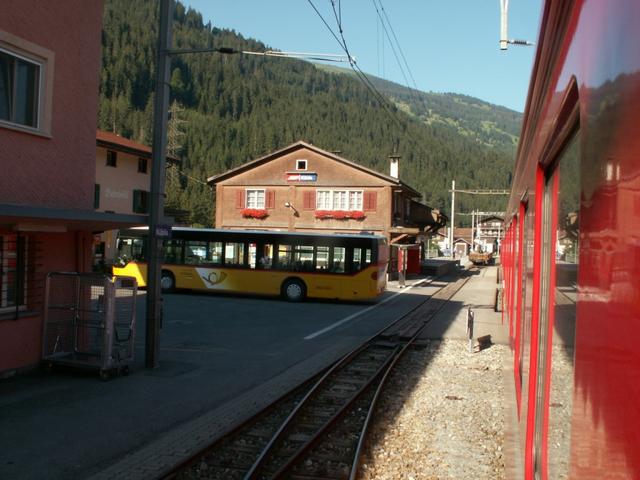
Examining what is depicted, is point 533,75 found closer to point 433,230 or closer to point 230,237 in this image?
point 230,237

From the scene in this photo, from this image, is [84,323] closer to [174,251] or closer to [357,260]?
[357,260]

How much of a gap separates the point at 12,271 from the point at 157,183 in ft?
8.44

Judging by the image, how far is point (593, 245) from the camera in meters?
1.41

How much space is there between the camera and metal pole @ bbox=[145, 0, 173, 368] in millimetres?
10461

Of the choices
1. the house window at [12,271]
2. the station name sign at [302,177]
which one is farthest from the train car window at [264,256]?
the station name sign at [302,177]

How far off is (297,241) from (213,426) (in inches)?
633

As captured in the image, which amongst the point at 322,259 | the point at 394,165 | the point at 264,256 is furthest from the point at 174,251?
the point at 394,165

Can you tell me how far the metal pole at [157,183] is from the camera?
10.5 meters

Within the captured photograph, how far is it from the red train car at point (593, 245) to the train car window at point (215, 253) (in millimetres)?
22326

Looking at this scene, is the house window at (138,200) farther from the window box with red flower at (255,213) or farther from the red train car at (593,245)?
the red train car at (593,245)

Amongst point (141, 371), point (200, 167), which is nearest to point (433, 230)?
point (141, 371)

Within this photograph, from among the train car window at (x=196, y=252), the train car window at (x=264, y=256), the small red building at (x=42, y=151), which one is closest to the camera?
the small red building at (x=42, y=151)

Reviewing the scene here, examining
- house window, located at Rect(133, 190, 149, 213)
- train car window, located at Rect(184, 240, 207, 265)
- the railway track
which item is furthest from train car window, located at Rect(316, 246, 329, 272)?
house window, located at Rect(133, 190, 149, 213)

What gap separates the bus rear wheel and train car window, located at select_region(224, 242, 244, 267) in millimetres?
2059
